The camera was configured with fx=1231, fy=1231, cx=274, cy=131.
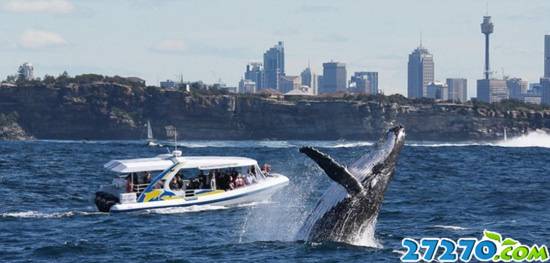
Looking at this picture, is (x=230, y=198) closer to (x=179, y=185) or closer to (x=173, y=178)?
(x=179, y=185)

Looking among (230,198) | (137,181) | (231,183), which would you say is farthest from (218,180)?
(137,181)

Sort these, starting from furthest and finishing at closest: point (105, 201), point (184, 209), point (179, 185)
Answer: point (179, 185)
point (184, 209)
point (105, 201)

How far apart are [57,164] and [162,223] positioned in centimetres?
4053

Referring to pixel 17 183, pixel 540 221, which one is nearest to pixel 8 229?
pixel 540 221

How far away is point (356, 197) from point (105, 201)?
724 inches

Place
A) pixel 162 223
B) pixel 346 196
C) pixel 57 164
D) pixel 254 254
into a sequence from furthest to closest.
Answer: pixel 57 164 → pixel 162 223 → pixel 254 254 → pixel 346 196

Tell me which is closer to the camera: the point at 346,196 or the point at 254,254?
the point at 346,196

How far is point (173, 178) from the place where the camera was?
44.5 metres

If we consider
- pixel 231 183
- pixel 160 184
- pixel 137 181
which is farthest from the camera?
pixel 231 183

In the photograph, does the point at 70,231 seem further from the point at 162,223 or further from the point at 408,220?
the point at 408,220

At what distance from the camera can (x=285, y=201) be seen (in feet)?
154

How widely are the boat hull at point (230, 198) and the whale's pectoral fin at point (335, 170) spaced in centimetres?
1755

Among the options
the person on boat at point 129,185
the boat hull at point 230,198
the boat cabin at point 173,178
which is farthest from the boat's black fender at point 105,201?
the person on boat at point 129,185

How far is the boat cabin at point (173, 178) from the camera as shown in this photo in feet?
142
